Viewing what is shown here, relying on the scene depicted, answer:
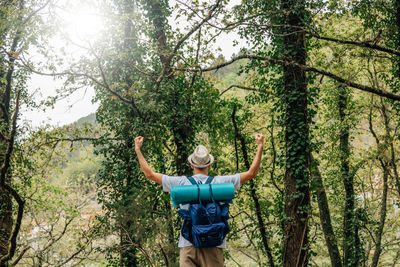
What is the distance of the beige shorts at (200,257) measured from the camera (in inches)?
105

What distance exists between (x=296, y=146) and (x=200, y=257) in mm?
3909

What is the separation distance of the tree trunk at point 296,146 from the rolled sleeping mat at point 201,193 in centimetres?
361

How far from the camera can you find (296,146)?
601 cm

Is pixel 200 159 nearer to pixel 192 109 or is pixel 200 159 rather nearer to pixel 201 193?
pixel 201 193

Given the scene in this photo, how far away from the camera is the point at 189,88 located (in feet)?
27.5

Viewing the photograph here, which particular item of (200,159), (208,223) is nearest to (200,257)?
(208,223)

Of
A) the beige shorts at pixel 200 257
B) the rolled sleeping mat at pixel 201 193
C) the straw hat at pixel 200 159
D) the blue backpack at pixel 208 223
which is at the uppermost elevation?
the straw hat at pixel 200 159

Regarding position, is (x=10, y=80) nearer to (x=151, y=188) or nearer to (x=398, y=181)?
(x=151, y=188)

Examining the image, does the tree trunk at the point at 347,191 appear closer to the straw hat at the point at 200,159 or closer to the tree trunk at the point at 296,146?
the tree trunk at the point at 296,146

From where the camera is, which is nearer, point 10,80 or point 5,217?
point 5,217

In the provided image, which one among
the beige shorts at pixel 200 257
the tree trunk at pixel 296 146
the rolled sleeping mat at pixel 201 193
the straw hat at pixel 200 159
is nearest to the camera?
the rolled sleeping mat at pixel 201 193

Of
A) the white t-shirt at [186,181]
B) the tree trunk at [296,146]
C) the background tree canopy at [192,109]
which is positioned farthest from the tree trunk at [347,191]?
the white t-shirt at [186,181]

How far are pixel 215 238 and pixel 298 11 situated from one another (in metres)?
5.32

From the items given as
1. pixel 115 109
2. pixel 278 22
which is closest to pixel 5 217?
pixel 115 109
